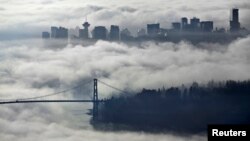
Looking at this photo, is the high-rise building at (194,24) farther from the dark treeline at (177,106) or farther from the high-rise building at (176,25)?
the dark treeline at (177,106)

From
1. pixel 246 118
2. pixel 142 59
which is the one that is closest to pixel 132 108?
pixel 142 59

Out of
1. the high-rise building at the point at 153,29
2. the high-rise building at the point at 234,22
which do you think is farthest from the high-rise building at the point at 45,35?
the high-rise building at the point at 234,22

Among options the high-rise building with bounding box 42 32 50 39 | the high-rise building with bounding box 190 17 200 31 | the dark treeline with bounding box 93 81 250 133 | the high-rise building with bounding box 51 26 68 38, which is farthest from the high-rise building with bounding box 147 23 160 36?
the high-rise building with bounding box 42 32 50 39

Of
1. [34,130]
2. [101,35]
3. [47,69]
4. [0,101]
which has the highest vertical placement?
[101,35]

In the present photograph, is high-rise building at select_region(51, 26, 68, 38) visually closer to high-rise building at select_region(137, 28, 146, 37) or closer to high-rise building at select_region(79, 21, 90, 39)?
high-rise building at select_region(79, 21, 90, 39)

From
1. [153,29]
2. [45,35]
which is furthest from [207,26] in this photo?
[45,35]

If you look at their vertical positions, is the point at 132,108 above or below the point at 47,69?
below

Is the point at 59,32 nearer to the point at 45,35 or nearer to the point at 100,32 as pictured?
the point at 45,35

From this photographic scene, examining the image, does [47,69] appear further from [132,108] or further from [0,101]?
[132,108]
